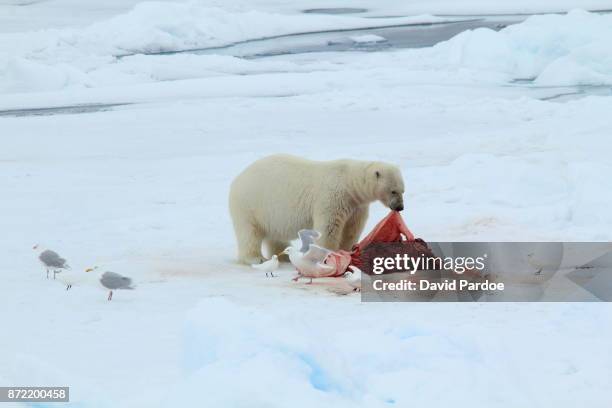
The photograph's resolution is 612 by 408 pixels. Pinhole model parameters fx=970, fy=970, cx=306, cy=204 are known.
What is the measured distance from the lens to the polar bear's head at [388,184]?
541cm

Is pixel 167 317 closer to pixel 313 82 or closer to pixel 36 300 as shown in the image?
pixel 36 300

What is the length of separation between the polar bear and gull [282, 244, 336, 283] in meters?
0.42

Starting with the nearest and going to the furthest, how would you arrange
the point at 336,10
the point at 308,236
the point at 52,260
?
the point at 52,260 → the point at 308,236 → the point at 336,10

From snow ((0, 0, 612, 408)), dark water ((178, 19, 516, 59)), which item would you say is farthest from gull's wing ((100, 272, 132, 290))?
dark water ((178, 19, 516, 59))

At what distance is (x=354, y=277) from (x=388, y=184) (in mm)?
619

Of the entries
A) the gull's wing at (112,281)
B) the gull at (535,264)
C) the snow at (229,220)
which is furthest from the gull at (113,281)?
the gull at (535,264)

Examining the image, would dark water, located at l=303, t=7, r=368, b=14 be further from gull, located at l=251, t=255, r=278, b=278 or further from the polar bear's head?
gull, located at l=251, t=255, r=278, b=278

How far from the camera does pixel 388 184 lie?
5.41 meters

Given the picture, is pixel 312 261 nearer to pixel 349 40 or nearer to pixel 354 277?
pixel 354 277

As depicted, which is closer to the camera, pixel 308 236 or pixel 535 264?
pixel 535 264

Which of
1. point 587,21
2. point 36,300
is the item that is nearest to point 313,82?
point 587,21

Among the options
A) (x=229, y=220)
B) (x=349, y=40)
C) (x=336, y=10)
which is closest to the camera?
(x=229, y=220)

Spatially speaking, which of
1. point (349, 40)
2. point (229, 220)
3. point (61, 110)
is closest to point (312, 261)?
point (229, 220)

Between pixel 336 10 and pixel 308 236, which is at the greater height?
pixel 336 10
